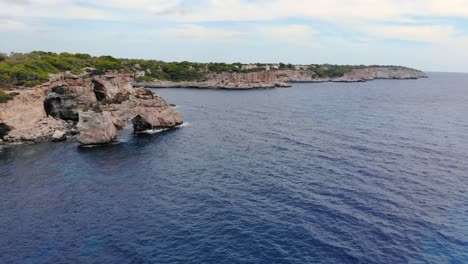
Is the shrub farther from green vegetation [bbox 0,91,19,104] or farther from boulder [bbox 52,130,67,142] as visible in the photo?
green vegetation [bbox 0,91,19,104]

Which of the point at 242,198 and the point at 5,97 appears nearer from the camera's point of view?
the point at 242,198

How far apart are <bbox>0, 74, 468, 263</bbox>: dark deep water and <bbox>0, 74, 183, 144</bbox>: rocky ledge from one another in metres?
5.54

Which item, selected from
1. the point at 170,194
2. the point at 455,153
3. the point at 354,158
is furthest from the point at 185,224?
the point at 455,153

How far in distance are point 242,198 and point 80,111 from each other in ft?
166

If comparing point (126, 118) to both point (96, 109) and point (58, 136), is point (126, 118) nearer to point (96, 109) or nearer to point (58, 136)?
point (96, 109)

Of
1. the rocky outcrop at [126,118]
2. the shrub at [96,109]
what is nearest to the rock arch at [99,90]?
the rocky outcrop at [126,118]

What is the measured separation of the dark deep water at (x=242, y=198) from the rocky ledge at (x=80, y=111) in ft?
18.2

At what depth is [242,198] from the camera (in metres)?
56.2

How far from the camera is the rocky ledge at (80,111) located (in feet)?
286

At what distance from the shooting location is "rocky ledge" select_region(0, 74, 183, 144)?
87.1 m

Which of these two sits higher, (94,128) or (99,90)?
(99,90)

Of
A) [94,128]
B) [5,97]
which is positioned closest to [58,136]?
[94,128]

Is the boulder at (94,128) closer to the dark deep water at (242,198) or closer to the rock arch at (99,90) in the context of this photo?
the dark deep water at (242,198)

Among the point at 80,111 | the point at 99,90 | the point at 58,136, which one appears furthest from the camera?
the point at 99,90
